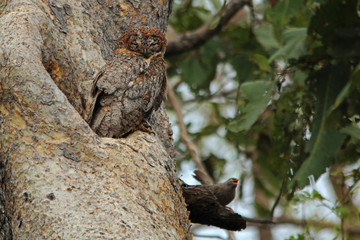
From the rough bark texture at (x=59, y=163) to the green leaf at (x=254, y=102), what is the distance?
0.67 metres

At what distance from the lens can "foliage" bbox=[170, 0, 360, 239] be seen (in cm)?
196

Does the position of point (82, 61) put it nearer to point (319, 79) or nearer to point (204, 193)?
point (204, 193)

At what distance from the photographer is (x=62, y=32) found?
2982mm

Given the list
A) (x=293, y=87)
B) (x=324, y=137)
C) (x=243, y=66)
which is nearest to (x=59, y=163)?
(x=324, y=137)

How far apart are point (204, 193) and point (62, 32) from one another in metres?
1.24

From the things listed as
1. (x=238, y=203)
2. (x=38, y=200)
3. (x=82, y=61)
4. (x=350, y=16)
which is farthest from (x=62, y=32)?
(x=238, y=203)

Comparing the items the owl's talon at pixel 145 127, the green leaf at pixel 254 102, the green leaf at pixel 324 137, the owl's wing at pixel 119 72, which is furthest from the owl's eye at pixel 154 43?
the green leaf at pixel 324 137

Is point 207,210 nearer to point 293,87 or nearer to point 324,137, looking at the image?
point 324,137

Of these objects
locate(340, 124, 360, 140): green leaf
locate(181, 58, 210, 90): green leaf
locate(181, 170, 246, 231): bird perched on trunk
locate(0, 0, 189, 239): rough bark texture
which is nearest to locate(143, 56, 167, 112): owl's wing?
locate(0, 0, 189, 239): rough bark texture

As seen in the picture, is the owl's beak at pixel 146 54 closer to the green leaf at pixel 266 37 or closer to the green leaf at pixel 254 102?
the green leaf at pixel 254 102

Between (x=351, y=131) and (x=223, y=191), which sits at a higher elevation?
(x=223, y=191)

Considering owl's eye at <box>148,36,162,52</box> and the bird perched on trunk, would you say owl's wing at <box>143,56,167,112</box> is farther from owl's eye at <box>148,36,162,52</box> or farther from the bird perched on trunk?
the bird perched on trunk

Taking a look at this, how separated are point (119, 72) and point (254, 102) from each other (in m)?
0.93

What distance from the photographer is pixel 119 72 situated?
9.95 ft
